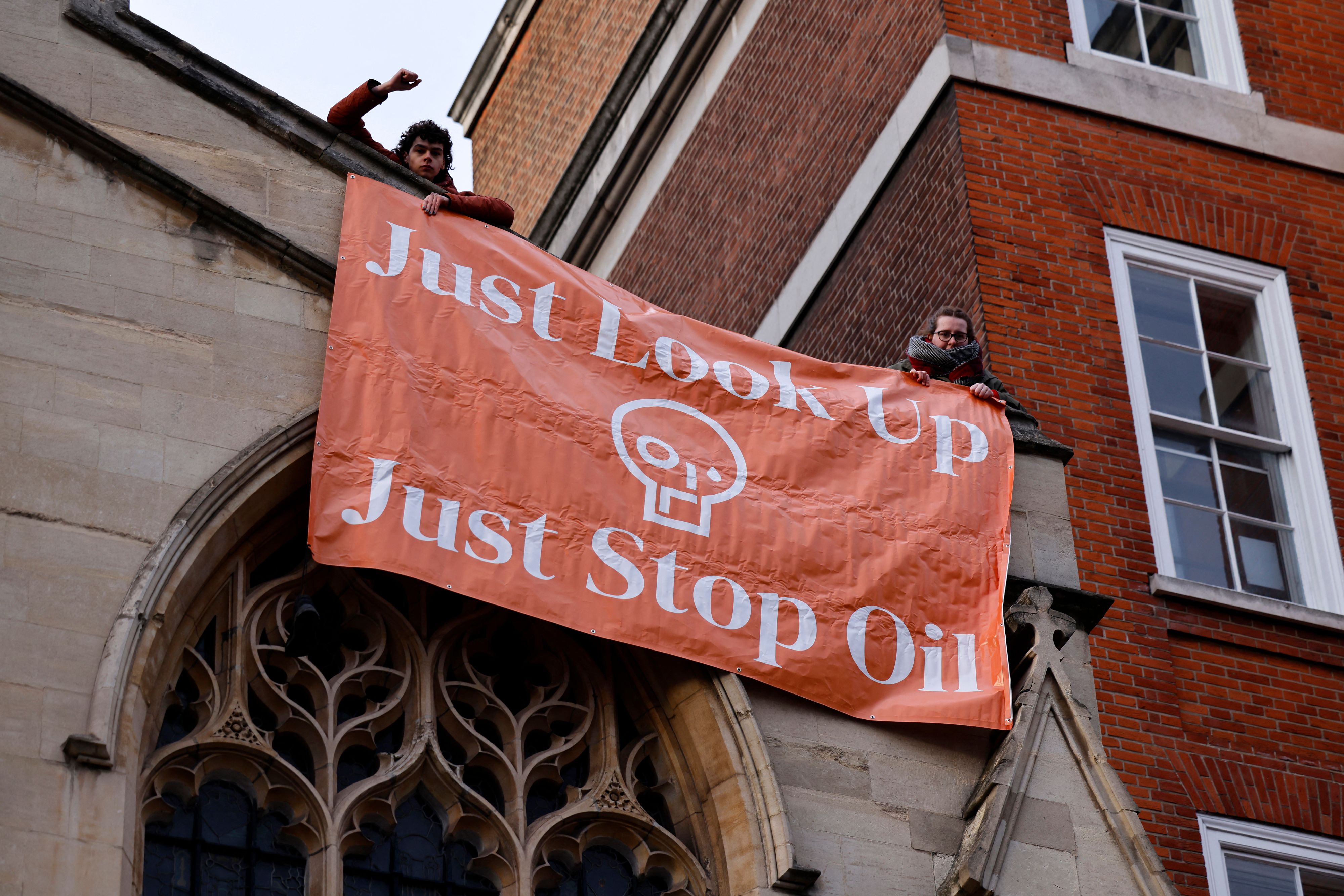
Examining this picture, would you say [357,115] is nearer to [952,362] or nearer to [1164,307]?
[952,362]

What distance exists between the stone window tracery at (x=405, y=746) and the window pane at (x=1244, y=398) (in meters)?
7.25

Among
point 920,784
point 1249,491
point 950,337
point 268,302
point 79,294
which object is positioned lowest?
point 920,784

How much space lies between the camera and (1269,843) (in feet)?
48.1

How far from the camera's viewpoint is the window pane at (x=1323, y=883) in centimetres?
1467

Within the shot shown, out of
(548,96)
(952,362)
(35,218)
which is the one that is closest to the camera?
(35,218)

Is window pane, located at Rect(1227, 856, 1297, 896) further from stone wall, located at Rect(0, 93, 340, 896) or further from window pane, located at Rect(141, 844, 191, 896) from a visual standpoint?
window pane, located at Rect(141, 844, 191, 896)

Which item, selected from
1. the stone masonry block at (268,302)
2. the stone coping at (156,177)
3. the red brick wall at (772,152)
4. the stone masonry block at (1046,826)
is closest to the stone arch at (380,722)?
the stone masonry block at (268,302)

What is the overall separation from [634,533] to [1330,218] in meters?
9.07

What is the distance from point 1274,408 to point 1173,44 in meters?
3.40

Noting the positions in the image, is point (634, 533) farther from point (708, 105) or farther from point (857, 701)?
point (708, 105)

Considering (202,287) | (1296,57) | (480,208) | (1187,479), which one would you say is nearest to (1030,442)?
(480,208)

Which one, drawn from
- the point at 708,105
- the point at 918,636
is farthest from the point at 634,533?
the point at 708,105

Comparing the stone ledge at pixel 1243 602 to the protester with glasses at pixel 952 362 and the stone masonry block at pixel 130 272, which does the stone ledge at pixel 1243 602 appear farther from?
the stone masonry block at pixel 130 272

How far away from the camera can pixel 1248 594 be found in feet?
51.3
